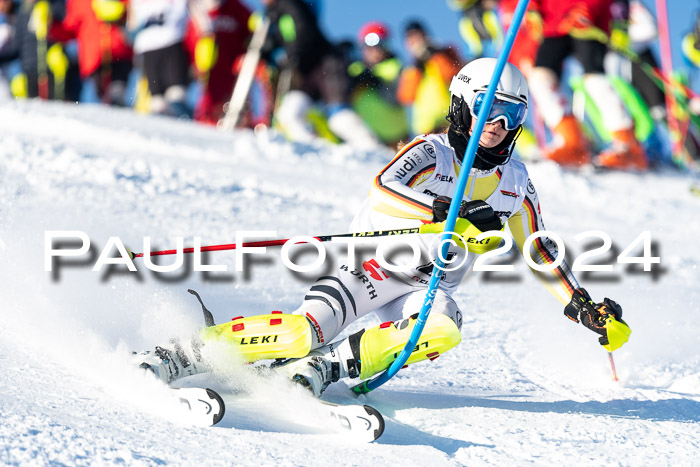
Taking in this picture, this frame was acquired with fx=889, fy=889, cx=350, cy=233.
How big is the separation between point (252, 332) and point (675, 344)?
2.75 m

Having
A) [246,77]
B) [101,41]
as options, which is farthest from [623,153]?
[101,41]

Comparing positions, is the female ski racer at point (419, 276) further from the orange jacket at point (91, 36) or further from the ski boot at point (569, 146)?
the orange jacket at point (91, 36)

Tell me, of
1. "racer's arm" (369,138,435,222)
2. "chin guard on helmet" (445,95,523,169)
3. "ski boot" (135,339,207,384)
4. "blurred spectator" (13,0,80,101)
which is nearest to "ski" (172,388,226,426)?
"ski boot" (135,339,207,384)

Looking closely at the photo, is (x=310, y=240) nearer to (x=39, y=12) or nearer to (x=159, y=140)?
(x=159, y=140)

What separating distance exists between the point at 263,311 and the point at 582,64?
18.3 ft

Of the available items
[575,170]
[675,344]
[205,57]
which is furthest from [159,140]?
[675,344]

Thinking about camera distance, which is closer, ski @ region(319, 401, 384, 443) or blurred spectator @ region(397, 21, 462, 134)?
ski @ region(319, 401, 384, 443)

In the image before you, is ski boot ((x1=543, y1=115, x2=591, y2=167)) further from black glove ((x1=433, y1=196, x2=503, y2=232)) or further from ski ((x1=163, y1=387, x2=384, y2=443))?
ski ((x1=163, y1=387, x2=384, y2=443))

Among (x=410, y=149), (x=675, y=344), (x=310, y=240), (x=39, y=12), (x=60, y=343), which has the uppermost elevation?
(x=39, y=12)

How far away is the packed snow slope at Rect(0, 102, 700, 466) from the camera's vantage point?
284cm

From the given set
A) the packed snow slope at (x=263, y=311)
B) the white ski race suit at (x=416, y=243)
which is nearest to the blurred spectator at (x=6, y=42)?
the packed snow slope at (x=263, y=311)

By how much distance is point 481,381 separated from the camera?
399 centimetres

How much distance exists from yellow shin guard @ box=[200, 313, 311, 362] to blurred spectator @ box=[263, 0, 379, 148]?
659 cm

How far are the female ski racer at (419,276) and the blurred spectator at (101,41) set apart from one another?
6994mm
